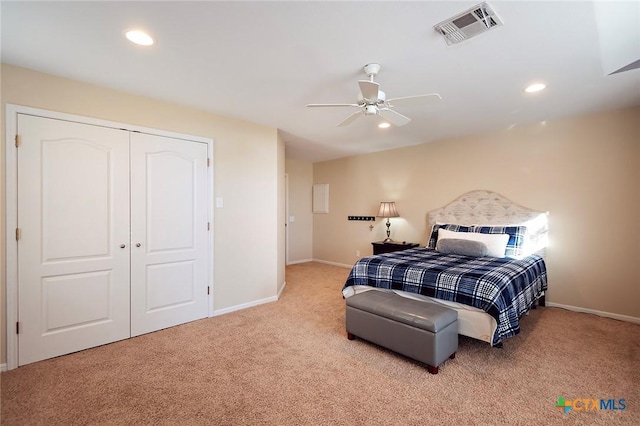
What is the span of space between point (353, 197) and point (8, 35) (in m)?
5.04

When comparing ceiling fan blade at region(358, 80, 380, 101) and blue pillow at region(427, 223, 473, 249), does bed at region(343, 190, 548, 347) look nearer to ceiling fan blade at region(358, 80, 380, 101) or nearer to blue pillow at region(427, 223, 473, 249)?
blue pillow at region(427, 223, 473, 249)

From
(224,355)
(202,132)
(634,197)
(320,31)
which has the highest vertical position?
(320,31)

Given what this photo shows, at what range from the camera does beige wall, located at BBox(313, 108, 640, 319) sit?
129 inches

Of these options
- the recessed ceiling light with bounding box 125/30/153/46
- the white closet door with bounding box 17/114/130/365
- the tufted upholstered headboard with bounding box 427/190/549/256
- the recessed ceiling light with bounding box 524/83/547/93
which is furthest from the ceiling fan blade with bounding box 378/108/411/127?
the white closet door with bounding box 17/114/130/365

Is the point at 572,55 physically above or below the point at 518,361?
above

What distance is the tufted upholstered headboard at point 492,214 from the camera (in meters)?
3.79

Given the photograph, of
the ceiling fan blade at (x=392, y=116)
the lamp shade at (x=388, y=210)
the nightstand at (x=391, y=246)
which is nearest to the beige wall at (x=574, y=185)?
the nightstand at (x=391, y=246)

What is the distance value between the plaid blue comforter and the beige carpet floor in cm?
39

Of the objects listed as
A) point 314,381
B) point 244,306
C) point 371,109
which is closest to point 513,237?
point 371,109

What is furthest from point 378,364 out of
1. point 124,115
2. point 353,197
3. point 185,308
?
point 353,197

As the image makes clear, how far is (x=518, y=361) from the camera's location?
2.42m

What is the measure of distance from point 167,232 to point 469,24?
10.4ft

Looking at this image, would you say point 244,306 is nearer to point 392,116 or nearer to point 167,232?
point 167,232

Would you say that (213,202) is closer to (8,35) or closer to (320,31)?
(8,35)
